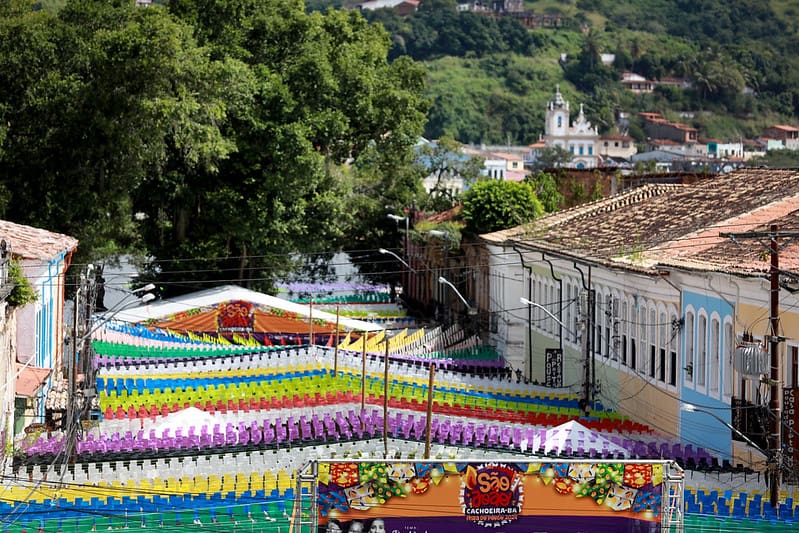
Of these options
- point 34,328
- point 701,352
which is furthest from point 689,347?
point 34,328

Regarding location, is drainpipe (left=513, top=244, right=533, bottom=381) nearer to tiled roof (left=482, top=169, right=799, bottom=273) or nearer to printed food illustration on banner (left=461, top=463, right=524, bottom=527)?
tiled roof (left=482, top=169, right=799, bottom=273)

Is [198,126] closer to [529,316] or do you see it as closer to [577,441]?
[529,316]

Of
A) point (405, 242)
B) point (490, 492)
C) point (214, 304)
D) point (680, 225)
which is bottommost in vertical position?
point (214, 304)

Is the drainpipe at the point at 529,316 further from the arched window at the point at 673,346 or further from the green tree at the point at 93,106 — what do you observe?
the arched window at the point at 673,346

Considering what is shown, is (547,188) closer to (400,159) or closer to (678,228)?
(400,159)

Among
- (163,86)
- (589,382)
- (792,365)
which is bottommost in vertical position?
(589,382)

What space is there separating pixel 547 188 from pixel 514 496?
3621 cm

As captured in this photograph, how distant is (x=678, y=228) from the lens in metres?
35.2

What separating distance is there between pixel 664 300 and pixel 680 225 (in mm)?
4036

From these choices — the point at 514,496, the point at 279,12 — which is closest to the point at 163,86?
the point at 279,12

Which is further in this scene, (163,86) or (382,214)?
(382,214)

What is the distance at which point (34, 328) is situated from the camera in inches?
1154

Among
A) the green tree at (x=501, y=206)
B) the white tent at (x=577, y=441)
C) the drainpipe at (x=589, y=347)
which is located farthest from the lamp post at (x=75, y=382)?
the green tree at (x=501, y=206)

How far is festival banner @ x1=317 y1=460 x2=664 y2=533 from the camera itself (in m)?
20.1
